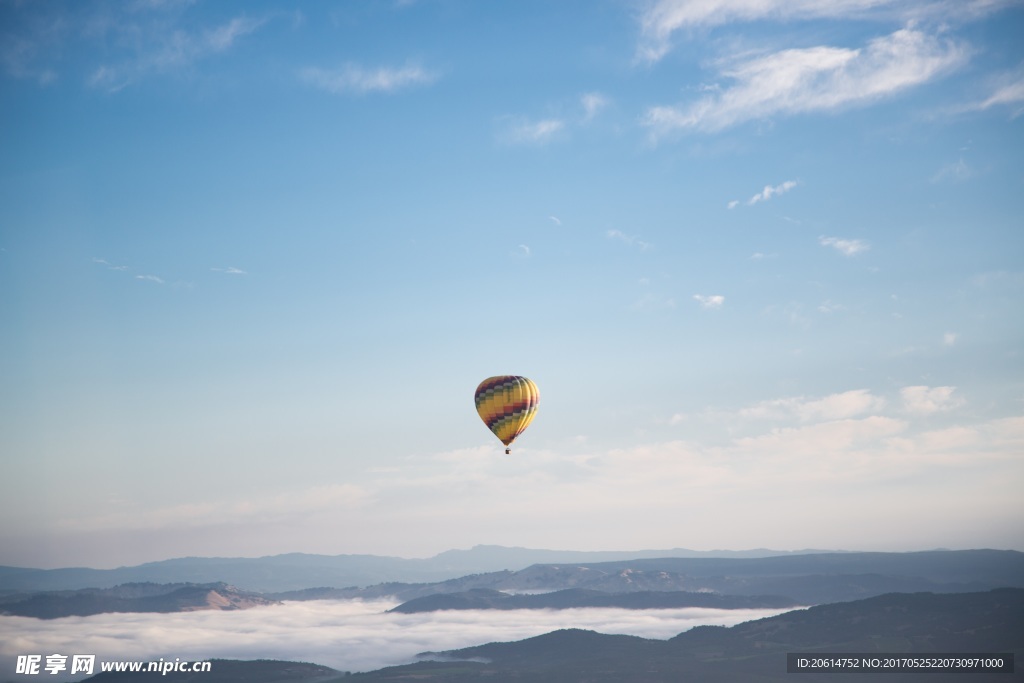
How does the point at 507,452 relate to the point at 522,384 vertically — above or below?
below
